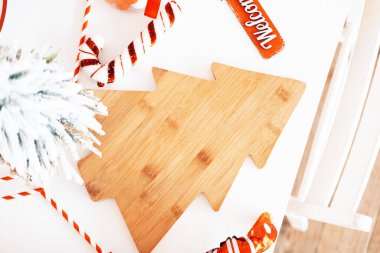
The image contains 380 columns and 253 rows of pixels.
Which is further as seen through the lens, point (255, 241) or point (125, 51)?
point (125, 51)

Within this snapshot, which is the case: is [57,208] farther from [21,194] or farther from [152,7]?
[152,7]

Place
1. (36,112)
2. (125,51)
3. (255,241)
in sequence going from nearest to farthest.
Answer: (36,112), (255,241), (125,51)

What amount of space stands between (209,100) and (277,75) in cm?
16

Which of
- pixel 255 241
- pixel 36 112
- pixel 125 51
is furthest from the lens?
pixel 125 51

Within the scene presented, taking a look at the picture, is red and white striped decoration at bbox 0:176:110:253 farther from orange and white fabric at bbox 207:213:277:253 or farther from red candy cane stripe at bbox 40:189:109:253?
orange and white fabric at bbox 207:213:277:253

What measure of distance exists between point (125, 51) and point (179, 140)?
229mm

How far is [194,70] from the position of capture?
95 centimetres

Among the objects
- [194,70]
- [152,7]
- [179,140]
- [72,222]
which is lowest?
[72,222]

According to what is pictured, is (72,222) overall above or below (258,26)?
below

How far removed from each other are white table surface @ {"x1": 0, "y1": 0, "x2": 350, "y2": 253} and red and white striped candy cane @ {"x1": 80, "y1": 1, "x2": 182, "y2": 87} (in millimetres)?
38

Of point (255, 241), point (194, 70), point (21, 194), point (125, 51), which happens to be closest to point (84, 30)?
point (125, 51)

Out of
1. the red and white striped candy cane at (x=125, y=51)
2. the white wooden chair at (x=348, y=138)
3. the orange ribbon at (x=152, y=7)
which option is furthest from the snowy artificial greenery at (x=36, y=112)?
the white wooden chair at (x=348, y=138)

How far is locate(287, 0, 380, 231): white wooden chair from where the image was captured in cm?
91

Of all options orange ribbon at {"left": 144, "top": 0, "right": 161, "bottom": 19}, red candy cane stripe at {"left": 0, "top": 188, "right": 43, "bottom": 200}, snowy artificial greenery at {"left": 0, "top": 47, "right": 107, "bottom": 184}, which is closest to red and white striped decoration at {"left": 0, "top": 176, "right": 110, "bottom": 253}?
red candy cane stripe at {"left": 0, "top": 188, "right": 43, "bottom": 200}
